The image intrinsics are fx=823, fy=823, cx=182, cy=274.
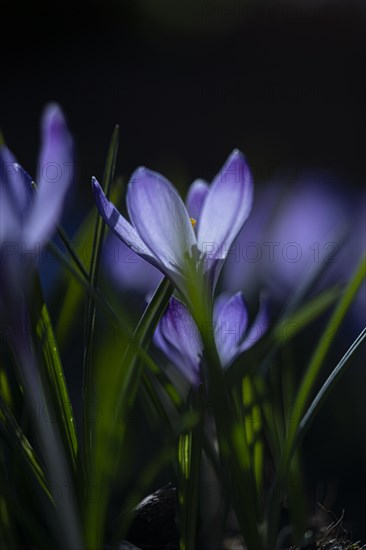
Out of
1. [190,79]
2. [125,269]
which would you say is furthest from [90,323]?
[190,79]

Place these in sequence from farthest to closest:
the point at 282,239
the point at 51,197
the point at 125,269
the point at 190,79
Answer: the point at 190,79 → the point at 282,239 → the point at 125,269 → the point at 51,197

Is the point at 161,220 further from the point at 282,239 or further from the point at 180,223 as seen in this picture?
the point at 282,239

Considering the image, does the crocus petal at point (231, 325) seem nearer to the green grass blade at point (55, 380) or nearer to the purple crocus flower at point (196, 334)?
the purple crocus flower at point (196, 334)

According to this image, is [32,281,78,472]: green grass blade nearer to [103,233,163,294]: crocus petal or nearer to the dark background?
[103,233,163,294]: crocus petal

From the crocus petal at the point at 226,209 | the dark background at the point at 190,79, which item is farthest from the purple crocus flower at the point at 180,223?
the dark background at the point at 190,79

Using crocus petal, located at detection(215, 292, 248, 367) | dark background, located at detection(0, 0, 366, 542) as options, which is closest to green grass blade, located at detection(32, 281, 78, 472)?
crocus petal, located at detection(215, 292, 248, 367)
